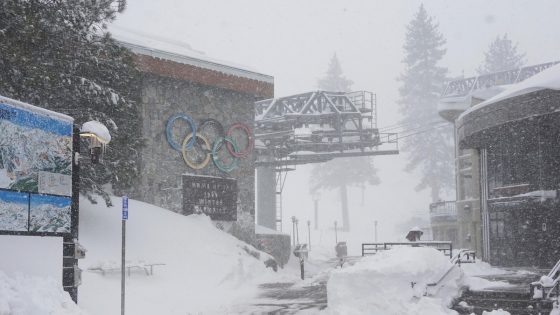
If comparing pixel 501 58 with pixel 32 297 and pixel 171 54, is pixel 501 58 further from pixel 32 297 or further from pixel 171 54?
pixel 32 297

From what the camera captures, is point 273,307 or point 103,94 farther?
point 103,94

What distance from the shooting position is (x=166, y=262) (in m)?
20.3

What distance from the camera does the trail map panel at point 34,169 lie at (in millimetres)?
10750

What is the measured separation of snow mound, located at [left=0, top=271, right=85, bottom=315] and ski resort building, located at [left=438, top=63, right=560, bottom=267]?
1781cm

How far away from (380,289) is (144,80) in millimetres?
14121

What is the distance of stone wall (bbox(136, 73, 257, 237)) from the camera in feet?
81.3

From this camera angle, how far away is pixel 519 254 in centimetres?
2434

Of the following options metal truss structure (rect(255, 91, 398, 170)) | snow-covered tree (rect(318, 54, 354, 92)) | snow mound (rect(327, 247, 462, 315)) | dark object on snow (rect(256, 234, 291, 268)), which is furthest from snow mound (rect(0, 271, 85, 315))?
snow-covered tree (rect(318, 54, 354, 92))

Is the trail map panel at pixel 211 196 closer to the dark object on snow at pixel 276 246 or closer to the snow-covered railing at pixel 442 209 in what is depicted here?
the dark object on snow at pixel 276 246

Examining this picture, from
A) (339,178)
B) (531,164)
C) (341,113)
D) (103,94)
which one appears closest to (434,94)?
(339,178)

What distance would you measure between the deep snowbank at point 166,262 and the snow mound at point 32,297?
3691 mm

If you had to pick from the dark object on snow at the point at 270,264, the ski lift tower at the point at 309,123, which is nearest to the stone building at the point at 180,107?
the dark object on snow at the point at 270,264

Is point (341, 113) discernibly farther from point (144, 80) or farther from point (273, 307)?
point (273, 307)

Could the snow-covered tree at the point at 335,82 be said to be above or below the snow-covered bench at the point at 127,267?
above
